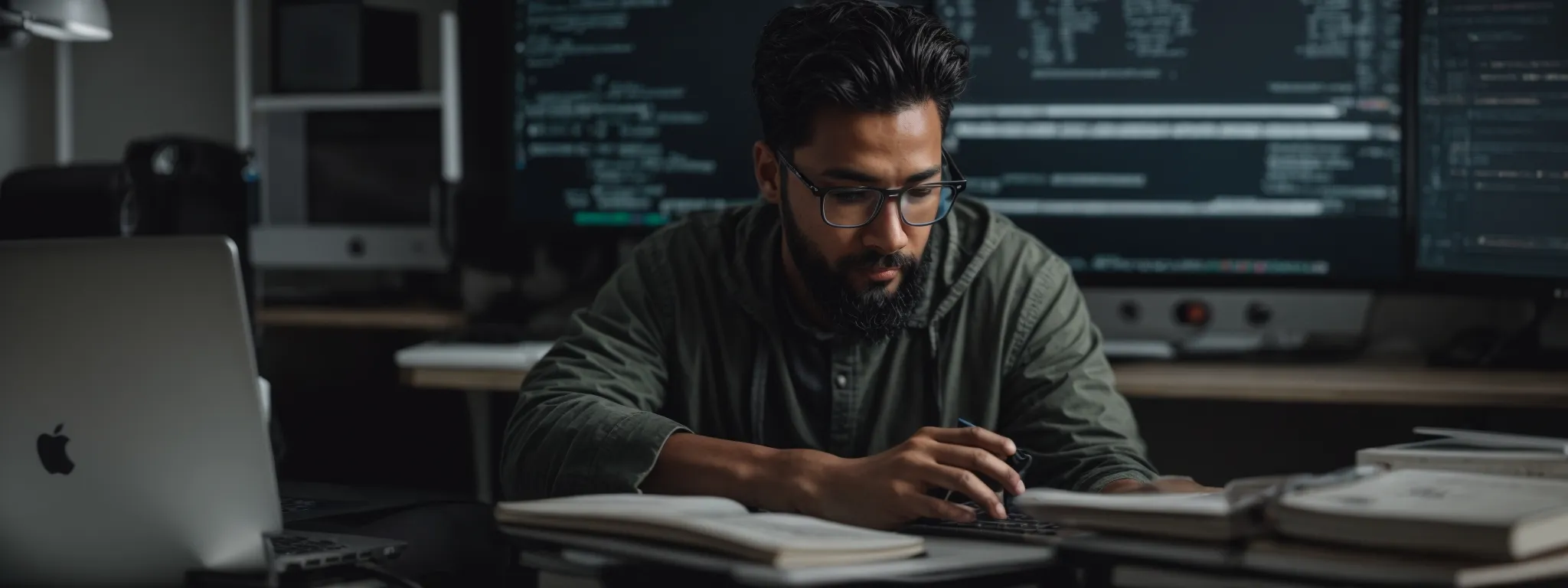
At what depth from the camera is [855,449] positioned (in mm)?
1530

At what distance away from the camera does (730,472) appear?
1192 millimetres

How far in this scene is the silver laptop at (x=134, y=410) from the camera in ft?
2.82

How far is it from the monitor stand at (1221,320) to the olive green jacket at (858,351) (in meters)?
0.65

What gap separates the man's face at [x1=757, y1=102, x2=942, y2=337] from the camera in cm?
133

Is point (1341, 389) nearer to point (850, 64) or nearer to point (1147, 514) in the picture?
point (850, 64)

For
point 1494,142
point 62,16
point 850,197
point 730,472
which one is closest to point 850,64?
point 850,197

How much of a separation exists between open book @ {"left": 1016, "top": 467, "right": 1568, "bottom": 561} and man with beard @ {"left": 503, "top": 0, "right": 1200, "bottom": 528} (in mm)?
261

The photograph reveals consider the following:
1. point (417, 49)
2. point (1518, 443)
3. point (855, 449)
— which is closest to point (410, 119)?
point (417, 49)

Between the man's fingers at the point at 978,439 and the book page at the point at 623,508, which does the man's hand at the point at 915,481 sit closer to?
the man's fingers at the point at 978,439

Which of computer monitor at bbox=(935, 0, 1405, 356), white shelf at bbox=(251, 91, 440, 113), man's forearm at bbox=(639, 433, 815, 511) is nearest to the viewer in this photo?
man's forearm at bbox=(639, 433, 815, 511)

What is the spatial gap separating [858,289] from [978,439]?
349 mm

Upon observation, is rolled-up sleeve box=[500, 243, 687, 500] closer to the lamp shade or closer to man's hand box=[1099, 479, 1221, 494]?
man's hand box=[1099, 479, 1221, 494]

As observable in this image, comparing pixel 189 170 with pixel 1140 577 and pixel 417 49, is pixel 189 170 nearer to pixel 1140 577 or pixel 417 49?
pixel 417 49

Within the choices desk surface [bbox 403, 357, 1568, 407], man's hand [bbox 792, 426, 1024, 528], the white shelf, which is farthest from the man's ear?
the white shelf
